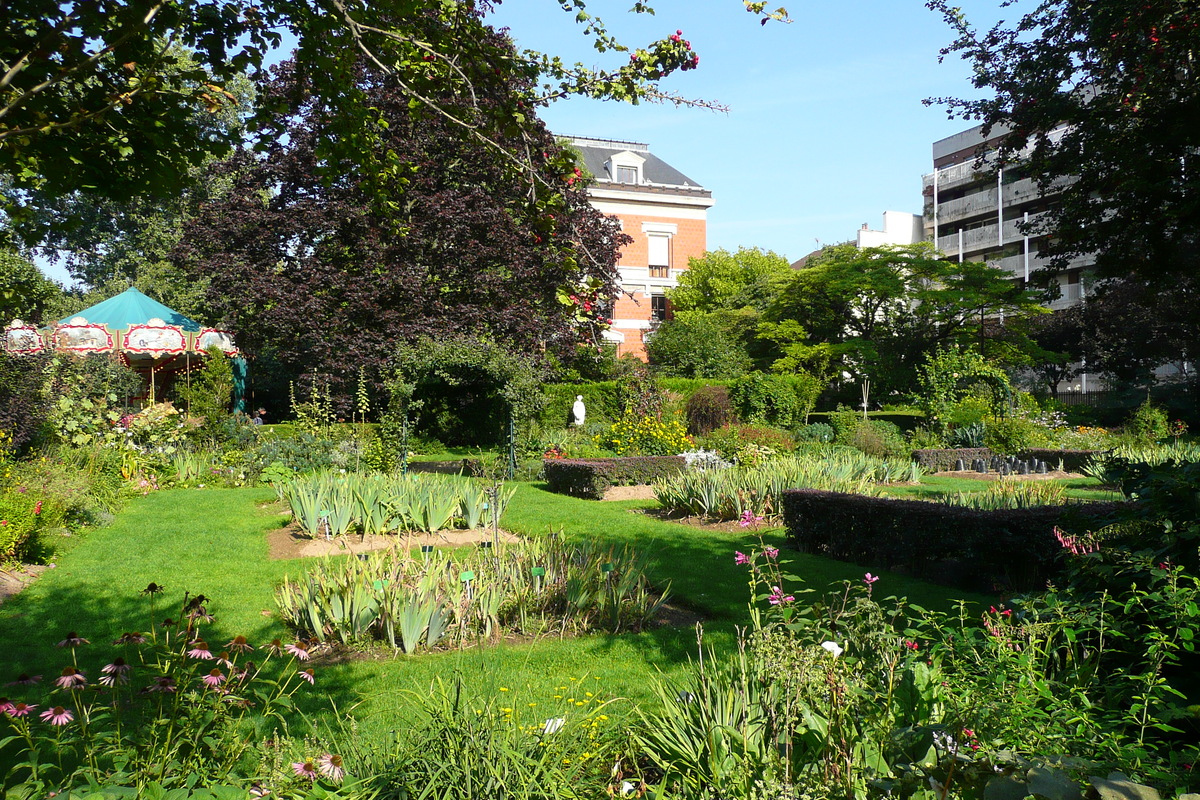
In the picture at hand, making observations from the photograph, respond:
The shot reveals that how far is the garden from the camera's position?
240 cm

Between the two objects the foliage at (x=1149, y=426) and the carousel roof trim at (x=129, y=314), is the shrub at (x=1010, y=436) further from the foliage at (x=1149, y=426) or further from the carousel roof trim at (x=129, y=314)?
the carousel roof trim at (x=129, y=314)

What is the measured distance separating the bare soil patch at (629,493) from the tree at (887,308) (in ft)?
56.5

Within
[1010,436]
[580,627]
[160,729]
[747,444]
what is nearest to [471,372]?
[747,444]

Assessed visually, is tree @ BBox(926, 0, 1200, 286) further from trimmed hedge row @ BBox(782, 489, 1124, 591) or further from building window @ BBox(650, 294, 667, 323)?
building window @ BBox(650, 294, 667, 323)

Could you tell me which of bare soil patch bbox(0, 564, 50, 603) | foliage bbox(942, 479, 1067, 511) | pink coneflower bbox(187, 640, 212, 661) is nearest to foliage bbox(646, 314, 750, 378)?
foliage bbox(942, 479, 1067, 511)

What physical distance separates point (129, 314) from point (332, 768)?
72.5ft

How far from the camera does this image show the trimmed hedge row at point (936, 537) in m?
5.98

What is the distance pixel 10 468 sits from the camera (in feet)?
29.3

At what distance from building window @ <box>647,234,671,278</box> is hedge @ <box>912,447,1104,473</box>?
2212 cm

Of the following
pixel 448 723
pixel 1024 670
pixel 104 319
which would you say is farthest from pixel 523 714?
pixel 104 319

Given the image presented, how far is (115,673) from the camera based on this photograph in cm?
250

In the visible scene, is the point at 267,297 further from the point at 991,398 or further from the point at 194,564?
the point at 991,398

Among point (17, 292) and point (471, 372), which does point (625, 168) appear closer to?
point (471, 372)

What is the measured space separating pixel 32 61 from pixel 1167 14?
6.71 metres
